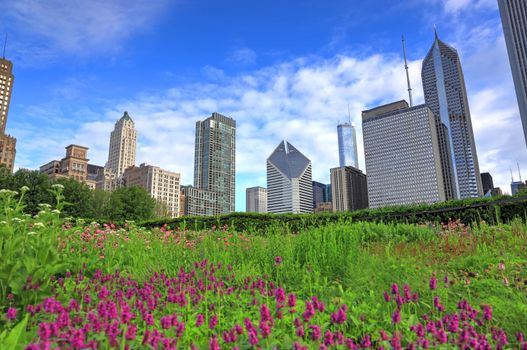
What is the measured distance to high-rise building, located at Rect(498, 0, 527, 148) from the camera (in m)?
88.6

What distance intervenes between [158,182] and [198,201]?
38.2 m

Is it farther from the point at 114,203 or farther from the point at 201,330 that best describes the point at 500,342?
the point at 114,203

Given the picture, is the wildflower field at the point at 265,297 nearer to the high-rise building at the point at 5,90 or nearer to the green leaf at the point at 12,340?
the green leaf at the point at 12,340

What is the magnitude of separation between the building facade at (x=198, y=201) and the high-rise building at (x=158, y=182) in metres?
16.6

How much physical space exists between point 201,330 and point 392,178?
20231cm

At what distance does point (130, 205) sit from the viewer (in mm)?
36938

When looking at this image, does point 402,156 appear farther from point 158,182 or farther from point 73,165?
point 73,165

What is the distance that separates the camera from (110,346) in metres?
1.83

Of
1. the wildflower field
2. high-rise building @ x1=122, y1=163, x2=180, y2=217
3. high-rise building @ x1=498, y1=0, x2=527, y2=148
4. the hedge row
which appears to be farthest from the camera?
high-rise building @ x1=122, y1=163, x2=180, y2=217

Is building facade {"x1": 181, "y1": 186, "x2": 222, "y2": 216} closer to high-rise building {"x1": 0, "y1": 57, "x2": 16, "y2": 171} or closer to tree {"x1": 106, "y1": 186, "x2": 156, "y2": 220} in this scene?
high-rise building {"x1": 0, "y1": 57, "x2": 16, "y2": 171}

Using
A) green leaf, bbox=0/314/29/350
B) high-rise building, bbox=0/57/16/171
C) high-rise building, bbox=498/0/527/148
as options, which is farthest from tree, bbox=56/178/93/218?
high-rise building, bbox=498/0/527/148

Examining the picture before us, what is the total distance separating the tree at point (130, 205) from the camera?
3609cm

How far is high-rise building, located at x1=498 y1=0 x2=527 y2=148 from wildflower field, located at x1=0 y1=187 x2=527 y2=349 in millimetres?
106897

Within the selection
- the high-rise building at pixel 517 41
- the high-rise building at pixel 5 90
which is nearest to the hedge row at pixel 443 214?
the high-rise building at pixel 517 41
